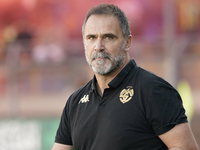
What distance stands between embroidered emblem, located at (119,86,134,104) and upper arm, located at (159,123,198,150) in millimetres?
302

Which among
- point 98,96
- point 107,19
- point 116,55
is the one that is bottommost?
point 98,96

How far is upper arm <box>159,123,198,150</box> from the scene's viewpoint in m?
1.98

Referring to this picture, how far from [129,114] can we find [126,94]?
137 mm

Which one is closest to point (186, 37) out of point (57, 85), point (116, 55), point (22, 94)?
point (57, 85)

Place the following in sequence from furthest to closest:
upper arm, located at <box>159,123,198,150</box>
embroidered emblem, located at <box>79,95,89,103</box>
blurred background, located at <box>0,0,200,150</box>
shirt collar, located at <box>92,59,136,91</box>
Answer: blurred background, located at <box>0,0,200,150</box> → embroidered emblem, located at <box>79,95,89,103</box> → shirt collar, located at <box>92,59,136,91</box> → upper arm, located at <box>159,123,198,150</box>

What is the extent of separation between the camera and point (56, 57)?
8.71 meters

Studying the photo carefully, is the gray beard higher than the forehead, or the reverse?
the forehead

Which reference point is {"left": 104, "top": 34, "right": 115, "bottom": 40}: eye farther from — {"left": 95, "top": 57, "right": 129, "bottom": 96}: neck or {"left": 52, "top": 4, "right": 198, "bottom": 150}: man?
{"left": 95, "top": 57, "right": 129, "bottom": 96}: neck

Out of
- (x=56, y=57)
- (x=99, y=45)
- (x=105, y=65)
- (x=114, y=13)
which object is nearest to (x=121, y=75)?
(x=105, y=65)

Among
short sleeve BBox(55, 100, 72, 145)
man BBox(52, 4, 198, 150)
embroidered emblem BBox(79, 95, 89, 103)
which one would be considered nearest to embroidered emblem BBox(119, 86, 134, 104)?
man BBox(52, 4, 198, 150)

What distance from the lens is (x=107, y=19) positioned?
2.31 metres

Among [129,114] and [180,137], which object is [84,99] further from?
[180,137]

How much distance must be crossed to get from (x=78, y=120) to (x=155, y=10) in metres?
9.14

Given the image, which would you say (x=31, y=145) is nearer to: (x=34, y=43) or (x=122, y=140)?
(x=34, y=43)
